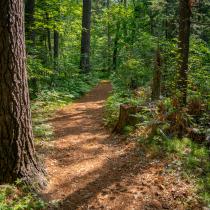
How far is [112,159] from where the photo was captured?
6344 millimetres

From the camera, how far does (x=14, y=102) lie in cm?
471

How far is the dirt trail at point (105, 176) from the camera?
486 centimetres

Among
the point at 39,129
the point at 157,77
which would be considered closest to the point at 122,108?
the point at 157,77

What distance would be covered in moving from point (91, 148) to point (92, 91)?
30.2 ft

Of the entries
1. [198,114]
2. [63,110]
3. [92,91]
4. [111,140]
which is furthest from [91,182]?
[92,91]

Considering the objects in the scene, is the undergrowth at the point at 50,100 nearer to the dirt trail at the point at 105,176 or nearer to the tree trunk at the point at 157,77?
the dirt trail at the point at 105,176

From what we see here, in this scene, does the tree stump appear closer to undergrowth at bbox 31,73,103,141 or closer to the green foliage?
undergrowth at bbox 31,73,103,141

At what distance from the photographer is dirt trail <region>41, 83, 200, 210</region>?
4.86m

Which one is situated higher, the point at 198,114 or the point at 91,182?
the point at 198,114

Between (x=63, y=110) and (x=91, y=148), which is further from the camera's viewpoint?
(x=63, y=110)

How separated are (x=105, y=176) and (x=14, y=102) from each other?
2227mm

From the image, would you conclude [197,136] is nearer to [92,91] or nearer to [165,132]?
[165,132]

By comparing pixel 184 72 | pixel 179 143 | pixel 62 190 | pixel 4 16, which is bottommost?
pixel 62 190

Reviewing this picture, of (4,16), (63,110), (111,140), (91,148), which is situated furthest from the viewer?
(63,110)
